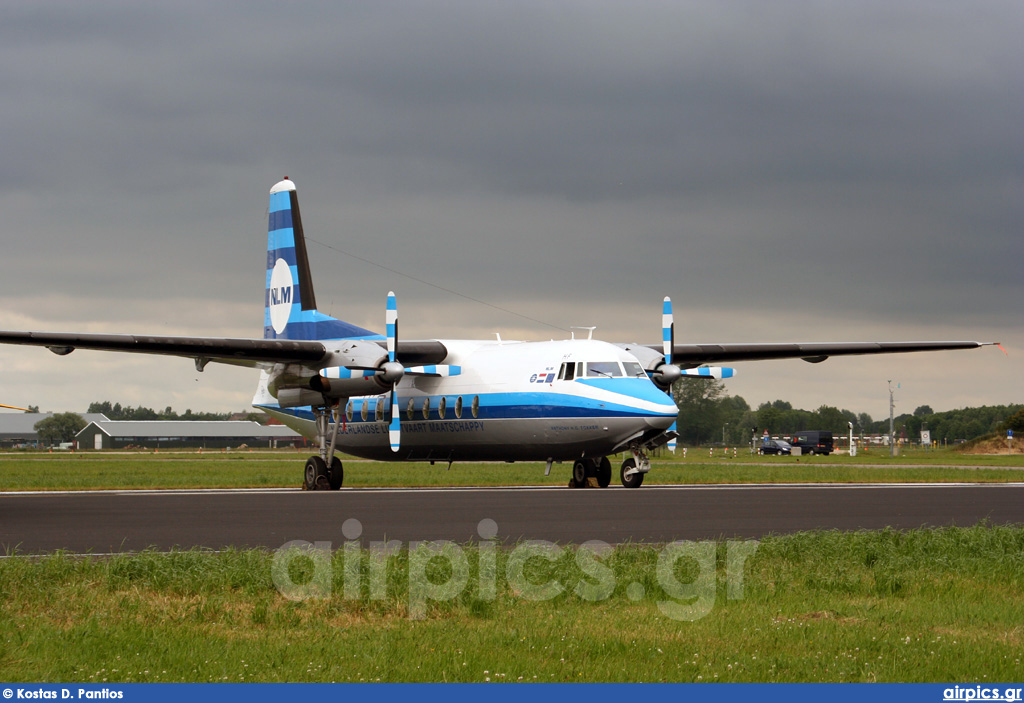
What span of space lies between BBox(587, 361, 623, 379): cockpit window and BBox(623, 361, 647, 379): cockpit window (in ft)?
0.70

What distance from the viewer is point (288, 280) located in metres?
37.9

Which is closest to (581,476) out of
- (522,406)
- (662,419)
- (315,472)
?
(522,406)

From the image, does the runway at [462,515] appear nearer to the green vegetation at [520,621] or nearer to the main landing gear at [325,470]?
the green vegetation at [520,621]

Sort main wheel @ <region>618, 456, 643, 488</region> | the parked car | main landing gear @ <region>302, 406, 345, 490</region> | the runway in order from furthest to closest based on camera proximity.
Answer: the parked car
main landing gear @ <region>302, 406, 345, 490</region>
main wheel @ <region>618, 456, 643, 488</region>
the runway

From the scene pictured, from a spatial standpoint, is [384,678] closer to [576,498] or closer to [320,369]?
[576,498]

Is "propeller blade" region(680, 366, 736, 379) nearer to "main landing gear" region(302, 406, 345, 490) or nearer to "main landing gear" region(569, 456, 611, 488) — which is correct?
"main landing gear" region(569, 456, 611, 488)

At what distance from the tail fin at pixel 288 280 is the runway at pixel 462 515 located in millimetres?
9049

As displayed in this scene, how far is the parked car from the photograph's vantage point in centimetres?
10144

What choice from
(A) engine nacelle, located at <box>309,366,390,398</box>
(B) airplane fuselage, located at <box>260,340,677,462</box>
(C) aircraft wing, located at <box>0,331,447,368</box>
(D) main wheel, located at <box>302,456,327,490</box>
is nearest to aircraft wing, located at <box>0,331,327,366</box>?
(C) aircraft wing, located at <box>0,331,447,368</box>

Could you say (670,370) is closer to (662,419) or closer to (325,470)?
(662,419)

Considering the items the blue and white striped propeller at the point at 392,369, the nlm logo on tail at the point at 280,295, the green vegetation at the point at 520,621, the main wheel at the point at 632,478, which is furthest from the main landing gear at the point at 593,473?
the green vegetation at the point at 520,621

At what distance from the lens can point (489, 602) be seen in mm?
10055

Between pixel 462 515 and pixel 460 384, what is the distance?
46.0ft

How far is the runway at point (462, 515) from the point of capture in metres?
15.3
